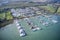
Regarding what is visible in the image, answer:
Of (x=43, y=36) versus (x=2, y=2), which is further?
(x=2, y=2)

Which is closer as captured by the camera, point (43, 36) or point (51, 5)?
point (43, 36)

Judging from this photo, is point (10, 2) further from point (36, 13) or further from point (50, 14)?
point (50, 14)

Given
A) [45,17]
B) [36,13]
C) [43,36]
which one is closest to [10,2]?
[36,13]

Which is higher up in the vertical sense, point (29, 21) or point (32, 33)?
point (29, 21)

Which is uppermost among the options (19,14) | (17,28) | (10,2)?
(10,2)

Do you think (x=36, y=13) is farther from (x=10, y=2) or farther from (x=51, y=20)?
(x=10, y=2)

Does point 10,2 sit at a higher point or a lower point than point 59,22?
higher

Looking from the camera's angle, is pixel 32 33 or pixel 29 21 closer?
pixel 32 33

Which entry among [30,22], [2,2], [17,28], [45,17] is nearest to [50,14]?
[45,17]

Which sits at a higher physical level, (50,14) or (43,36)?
(50,14)
